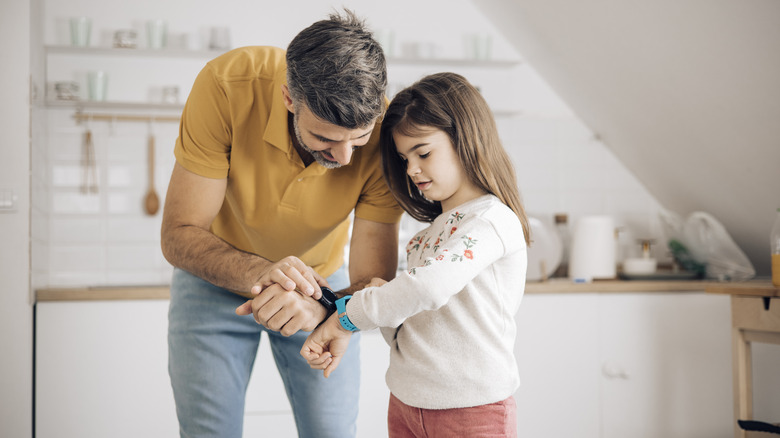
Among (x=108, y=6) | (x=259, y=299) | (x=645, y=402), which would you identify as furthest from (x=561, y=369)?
(x=108, y=6)

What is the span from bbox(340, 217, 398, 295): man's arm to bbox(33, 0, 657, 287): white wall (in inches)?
60.7

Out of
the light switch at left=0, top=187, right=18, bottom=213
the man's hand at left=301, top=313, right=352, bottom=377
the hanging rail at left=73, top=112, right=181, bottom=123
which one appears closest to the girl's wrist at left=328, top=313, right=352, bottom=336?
the man's hand at left=301, top=313, right=352, bottom=377

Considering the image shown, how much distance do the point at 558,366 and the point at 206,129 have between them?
5.93 ft

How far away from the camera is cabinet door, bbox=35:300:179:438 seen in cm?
239

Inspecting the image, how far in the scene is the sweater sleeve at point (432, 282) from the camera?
109 cm

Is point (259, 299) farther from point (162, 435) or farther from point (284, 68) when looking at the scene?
point (162, 435)

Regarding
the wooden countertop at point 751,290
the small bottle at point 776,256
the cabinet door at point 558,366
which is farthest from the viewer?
the cabinet door at point 558,366

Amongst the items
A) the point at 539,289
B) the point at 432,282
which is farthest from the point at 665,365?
the point at 432,282

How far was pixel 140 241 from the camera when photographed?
2908mm

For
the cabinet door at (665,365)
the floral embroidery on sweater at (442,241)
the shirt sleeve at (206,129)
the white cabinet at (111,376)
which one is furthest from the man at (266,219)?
the cabinet door at (665,365)

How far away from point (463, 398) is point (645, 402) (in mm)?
1783

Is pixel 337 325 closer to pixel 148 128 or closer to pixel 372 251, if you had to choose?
pixel 372 251

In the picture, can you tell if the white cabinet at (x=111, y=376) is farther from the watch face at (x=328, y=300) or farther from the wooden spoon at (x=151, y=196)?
the watch face at (x=328, y=300)

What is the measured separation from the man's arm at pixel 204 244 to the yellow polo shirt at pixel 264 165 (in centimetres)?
4
